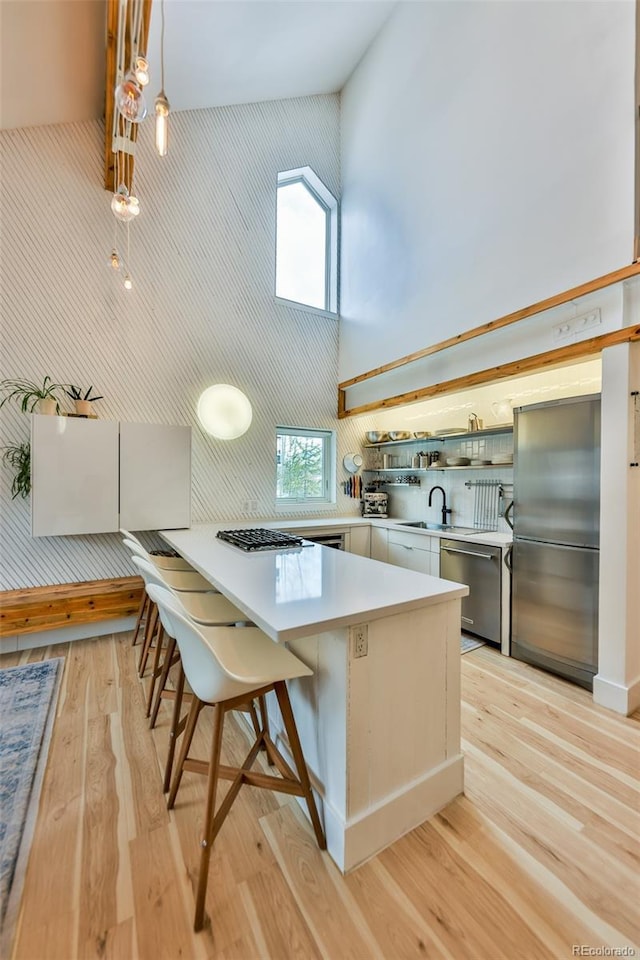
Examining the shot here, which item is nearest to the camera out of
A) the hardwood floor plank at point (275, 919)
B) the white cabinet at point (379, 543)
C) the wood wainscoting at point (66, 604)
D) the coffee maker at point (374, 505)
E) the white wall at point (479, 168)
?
the hardwood floor plank at point (275, 919)

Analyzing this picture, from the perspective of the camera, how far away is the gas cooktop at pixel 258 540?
7.99 ft

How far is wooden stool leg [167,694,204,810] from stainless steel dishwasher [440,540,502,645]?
2.24m

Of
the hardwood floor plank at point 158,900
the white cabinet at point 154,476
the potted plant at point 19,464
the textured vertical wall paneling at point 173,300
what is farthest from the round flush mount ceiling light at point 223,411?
the hardwood floor plank at point 158,900

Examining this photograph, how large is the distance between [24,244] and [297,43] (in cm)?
319

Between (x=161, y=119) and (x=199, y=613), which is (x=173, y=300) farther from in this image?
(x=199, y=613)

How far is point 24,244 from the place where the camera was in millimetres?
3135

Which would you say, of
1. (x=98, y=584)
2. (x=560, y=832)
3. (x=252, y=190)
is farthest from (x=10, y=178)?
(x=560, y=832)

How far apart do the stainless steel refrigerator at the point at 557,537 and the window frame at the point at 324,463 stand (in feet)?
7.29

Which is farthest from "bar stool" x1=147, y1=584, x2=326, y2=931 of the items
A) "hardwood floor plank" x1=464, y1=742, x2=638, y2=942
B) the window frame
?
the window frame

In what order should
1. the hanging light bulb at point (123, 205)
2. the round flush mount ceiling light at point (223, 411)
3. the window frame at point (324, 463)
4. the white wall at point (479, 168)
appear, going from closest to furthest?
the hanging light bulb at point (123, 205)
the white wall at point (479, 168)
the round flush mount ceiling light at point (223, 411)
the window frame at point (324, 463)

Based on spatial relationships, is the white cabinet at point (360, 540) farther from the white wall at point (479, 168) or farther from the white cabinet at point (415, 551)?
the white wall at point (479, 168)

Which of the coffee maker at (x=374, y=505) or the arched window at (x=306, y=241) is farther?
the coffee maker at (x=374, y=505)

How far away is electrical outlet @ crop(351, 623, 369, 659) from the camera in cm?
131

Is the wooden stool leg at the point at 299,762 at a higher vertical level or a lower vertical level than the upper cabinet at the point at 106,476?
lower
